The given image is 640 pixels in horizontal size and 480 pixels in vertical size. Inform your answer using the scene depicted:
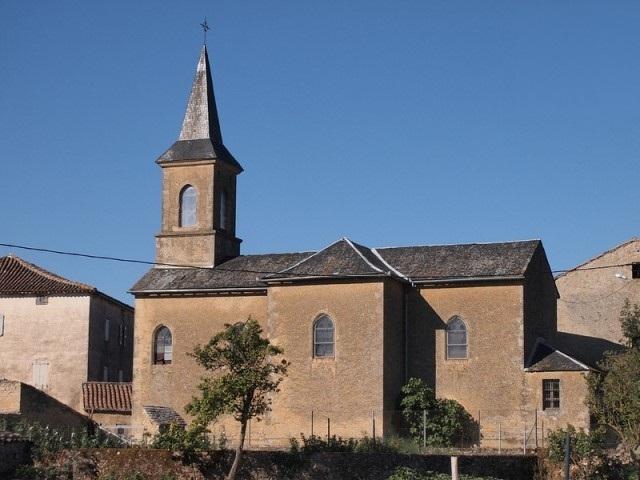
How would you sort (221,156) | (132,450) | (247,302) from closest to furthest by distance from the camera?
1. (132,450)
2. (247,302)
3. (221,156)

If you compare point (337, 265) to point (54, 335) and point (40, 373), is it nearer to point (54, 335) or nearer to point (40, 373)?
point (54, 335)

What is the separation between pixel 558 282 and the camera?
53.0 meters

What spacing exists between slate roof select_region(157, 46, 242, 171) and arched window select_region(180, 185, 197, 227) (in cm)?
148

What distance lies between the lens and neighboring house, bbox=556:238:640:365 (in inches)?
2004

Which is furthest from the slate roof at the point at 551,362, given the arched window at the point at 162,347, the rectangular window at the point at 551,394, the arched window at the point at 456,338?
the arched window at the point at 162,347

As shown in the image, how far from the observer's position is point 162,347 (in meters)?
45.1

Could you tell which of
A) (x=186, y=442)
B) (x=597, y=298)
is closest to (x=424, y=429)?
(x=186, y=442)

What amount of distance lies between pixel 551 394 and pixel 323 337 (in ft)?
28.8

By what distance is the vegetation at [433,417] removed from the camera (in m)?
39.7

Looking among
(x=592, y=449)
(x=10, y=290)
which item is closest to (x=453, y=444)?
(x=592, y=449)

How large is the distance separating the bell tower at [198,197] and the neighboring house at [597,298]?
16399 mm

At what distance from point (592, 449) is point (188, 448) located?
12.0 meters

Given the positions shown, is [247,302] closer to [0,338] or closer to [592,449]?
[0,338]

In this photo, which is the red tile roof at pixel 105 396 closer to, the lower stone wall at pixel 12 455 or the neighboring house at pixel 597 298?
the lower stone wall at pixel 12 455
